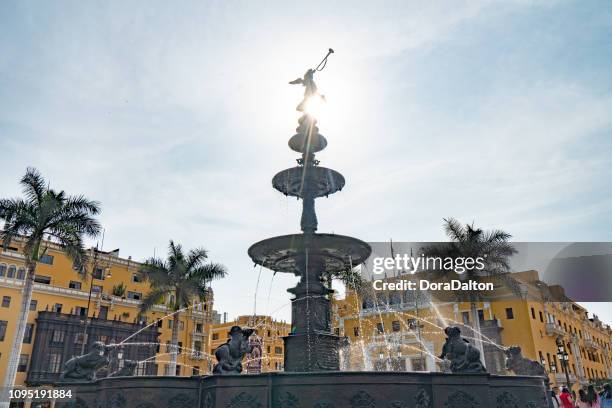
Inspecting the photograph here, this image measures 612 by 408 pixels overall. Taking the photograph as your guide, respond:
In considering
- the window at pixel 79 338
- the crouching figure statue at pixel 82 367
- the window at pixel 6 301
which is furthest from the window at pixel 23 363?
the crouching figure statue at pixel 82 367

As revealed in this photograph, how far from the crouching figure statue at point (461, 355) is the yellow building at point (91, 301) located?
3053 cm

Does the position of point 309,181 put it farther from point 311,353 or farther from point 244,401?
point 244,401

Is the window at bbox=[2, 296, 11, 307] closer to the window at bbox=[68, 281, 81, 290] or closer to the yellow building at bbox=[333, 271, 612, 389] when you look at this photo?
the window at bbox=[68, 281, 81, 290]

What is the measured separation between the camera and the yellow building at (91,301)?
40.3 meters

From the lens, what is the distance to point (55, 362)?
4047 cm

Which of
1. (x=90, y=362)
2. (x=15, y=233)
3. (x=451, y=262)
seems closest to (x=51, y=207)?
(x=15, y=233)

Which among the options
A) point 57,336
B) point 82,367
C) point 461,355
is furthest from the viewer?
point 57,336

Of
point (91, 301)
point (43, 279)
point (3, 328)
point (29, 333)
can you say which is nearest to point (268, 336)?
point (91, 301)

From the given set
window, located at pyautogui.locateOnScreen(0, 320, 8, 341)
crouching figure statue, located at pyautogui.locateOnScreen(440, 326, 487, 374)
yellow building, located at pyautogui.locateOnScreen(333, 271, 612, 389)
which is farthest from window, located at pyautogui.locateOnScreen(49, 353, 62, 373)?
crouching figure statue, located at pyautogui.locateOnScreen(440, 326, 487, 374)

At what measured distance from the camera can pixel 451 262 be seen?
94.7 feet

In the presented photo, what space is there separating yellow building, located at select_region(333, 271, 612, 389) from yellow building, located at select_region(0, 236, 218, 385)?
1560 centimetres

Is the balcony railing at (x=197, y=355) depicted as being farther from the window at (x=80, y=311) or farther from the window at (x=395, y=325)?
the window at (x=395, y=325)

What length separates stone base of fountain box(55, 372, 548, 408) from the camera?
7.16 meters

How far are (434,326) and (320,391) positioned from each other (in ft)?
124
